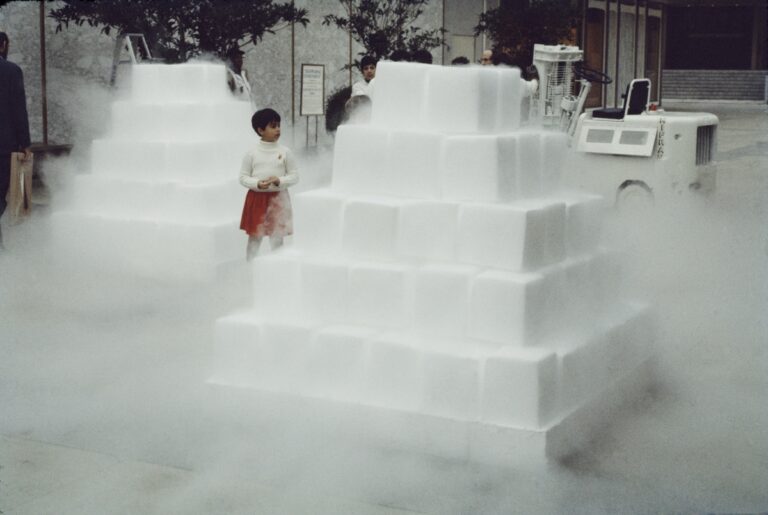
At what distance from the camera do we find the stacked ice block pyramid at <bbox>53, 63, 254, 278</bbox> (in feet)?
29.2

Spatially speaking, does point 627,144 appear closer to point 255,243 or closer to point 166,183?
point 166,183

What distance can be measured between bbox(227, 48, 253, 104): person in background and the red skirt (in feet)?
16.7

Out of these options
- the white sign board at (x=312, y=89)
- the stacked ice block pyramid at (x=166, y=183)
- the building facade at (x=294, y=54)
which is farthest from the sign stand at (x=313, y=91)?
the stacked ice block pyramid at (x=166, y=183)

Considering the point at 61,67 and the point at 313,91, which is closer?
the point at 61,67

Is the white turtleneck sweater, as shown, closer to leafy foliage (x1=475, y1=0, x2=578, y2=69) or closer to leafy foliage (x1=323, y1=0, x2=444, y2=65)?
leafy foliage (x1=323, y1=0, x2=444, y2=65)

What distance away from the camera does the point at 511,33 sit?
19.4 metres

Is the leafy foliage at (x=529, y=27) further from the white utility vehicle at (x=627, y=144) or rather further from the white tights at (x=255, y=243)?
the white tights at (x=255, y=243)

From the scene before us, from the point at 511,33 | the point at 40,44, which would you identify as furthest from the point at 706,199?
the point at 40,44

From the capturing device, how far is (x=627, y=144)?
12.3 meters

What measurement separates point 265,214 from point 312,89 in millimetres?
11348

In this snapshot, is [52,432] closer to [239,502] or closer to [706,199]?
[239,502]

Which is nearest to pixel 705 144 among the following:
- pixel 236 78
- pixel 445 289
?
pixel 236 78

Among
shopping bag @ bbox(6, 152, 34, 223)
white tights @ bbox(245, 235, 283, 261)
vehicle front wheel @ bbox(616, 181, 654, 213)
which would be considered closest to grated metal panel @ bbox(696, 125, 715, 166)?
vehicle front wheel @ bbox(616, 181, 654, 213)

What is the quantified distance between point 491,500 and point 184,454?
1390mm
